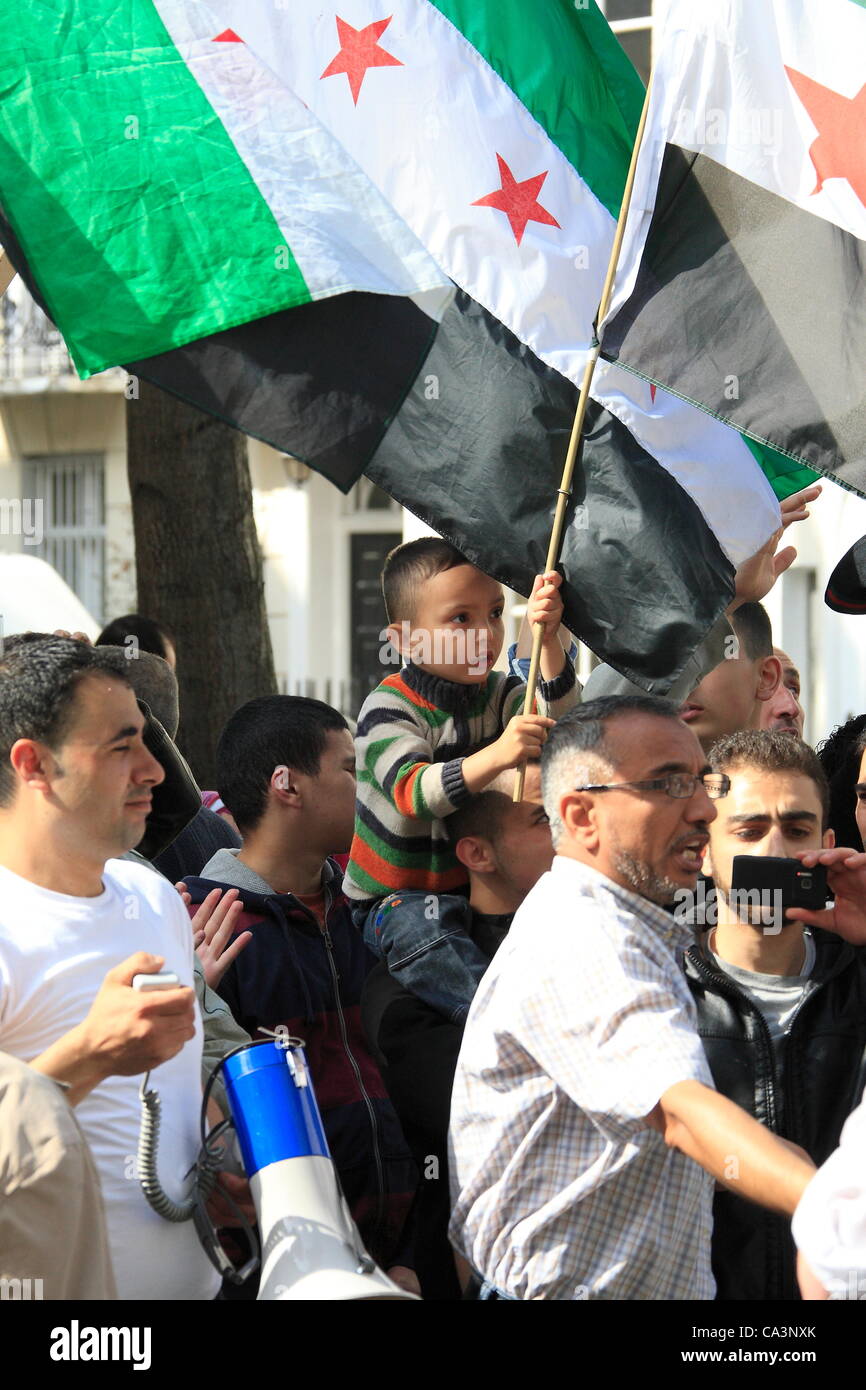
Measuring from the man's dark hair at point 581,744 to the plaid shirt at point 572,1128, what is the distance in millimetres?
186

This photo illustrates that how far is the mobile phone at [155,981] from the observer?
316 cm

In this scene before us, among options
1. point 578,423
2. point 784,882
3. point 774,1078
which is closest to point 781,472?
point 578,423

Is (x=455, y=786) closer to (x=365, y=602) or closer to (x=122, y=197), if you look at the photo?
(x=122, y=197)

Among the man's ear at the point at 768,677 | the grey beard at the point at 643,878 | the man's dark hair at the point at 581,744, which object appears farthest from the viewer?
the man's ear at the point at 768,677

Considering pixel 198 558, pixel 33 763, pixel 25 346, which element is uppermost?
A: pixel 25 346

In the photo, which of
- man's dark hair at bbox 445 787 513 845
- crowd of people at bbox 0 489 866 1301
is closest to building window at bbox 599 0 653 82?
crowd of people at bbox 0 489 866 1301

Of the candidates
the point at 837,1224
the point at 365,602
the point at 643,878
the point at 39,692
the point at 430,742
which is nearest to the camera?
the point at 837,1224

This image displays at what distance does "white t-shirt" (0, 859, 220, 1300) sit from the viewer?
3387 mm

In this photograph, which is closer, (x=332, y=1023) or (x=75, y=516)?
(x=332, y=1023)

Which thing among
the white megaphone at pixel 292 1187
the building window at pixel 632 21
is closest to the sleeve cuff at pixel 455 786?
the white megaphone at pixel 292 1187

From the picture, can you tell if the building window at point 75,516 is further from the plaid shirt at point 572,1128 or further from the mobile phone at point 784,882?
the plaid shirt at point 572,1128

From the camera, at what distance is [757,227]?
4.55m

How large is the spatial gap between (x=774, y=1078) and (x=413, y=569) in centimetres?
172

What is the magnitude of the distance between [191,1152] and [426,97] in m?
2.77
